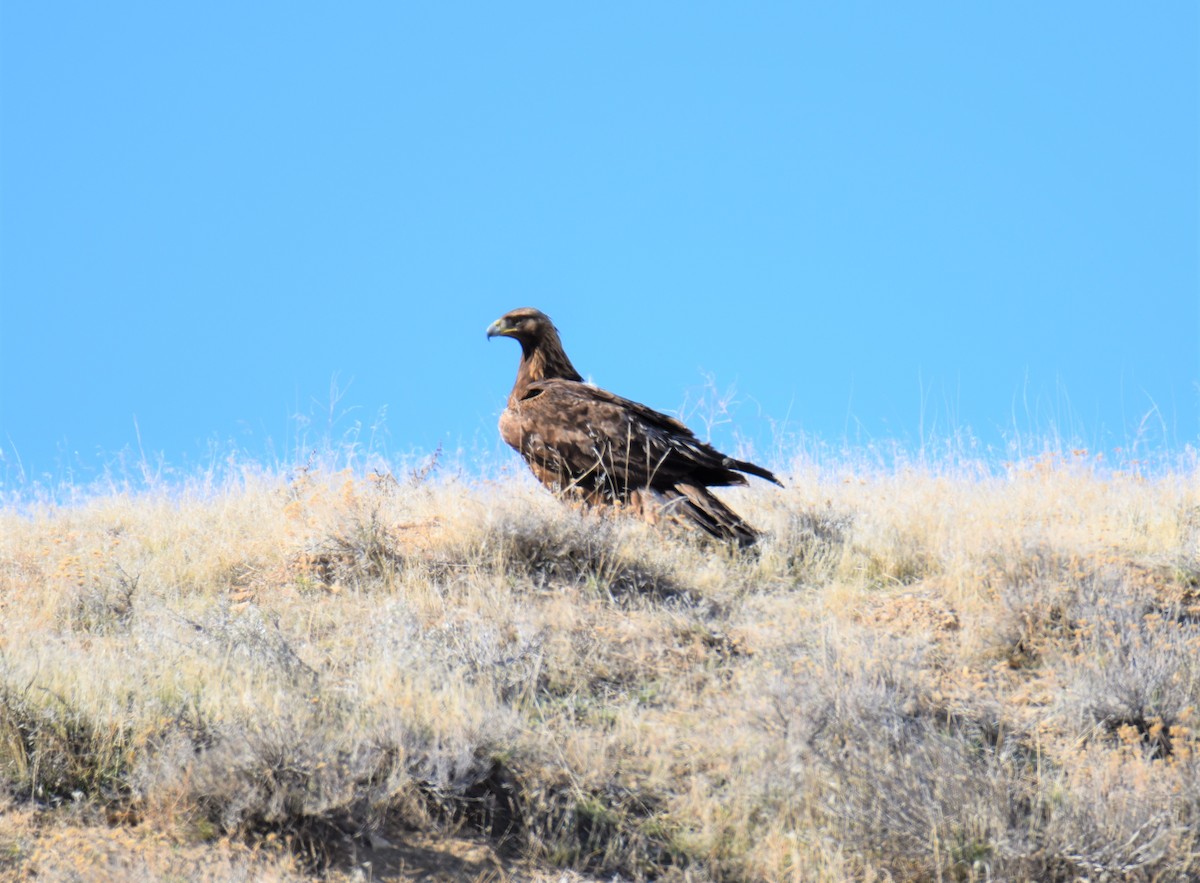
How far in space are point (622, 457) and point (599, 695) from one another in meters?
2.97

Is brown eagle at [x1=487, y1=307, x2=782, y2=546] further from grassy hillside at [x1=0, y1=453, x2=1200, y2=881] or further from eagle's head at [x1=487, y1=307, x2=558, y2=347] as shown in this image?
eagle's head at [x1=487, y1=307, x2=558, y2=347]

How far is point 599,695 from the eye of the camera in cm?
696

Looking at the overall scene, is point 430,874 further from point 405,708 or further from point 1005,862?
point 1005,862

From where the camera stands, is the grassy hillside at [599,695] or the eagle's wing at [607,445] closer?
the grassy hillside at [599,695]

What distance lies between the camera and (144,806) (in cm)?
553

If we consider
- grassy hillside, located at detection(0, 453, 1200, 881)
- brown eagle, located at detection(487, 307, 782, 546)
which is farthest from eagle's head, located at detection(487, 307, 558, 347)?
grassy hillside, located at detection(0, 453, 1200, 881)

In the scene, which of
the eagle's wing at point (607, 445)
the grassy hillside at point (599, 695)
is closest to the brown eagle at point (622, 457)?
the eagle's wing at point (607, 445)

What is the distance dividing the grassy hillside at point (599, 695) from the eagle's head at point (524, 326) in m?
1.65

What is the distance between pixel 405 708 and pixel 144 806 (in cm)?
115

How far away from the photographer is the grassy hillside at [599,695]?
5.48 metres

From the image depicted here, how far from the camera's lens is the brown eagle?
31.1 ft

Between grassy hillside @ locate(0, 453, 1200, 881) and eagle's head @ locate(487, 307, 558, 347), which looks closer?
grassy hillside @ locate(0, 453, 1200, 881)

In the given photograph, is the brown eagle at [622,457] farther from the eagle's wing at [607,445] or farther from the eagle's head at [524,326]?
the eagle's head at [524,326]

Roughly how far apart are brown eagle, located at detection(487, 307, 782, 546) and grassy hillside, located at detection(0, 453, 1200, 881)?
0.26 metres
